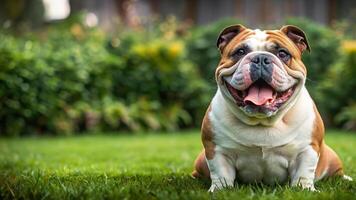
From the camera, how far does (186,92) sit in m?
13.4

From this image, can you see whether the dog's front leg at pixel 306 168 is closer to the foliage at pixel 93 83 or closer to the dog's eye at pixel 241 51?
the dog's eye at pixel 241 51

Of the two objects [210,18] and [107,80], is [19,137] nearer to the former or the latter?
[107,80]

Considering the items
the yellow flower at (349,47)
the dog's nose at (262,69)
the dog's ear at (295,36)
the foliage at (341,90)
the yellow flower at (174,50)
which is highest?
the dog's ear at (295,36)

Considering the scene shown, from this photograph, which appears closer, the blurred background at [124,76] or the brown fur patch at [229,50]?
the brown fur patch at [229,50]

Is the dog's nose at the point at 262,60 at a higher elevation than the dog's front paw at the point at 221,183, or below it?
higher

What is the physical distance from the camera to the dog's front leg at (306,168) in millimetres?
4070

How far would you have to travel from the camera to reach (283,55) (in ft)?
13.4

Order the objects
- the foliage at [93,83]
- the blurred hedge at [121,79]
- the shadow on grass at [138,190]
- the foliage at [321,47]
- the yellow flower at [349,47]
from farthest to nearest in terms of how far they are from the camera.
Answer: the foliage at [321,47] < the yellow flower at [349,47] < the blurred hedge at [121,79] < the foliage at [93,83] < the shadow on grass at [138,190]

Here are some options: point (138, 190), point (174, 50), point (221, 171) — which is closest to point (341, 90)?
point (174, 50)

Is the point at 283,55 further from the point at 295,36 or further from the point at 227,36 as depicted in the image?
the point at 227,36

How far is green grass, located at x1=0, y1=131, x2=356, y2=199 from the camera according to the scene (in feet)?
11.8

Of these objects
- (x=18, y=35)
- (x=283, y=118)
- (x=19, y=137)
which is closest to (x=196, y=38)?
(x=18, y=35)

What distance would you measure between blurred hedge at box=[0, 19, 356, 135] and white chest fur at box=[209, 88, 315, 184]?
7357 mm

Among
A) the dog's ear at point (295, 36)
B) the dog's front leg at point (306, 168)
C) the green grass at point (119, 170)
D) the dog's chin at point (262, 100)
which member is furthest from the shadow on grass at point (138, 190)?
the dog's ear at point (295, 36)
